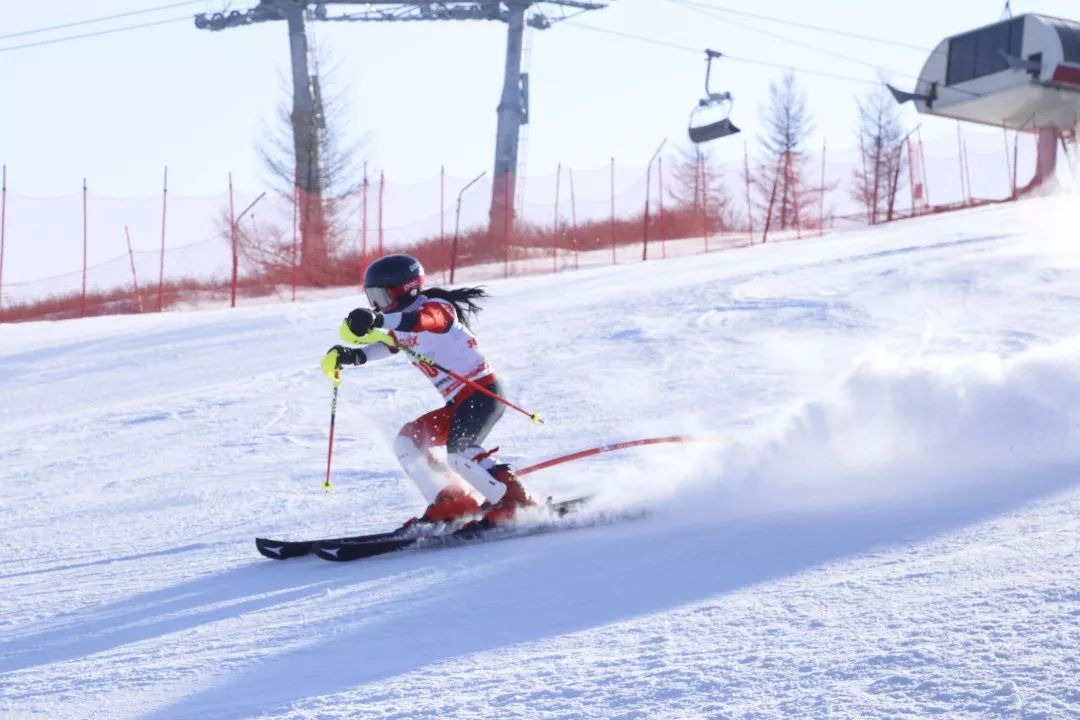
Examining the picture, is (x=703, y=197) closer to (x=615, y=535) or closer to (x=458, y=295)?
(x=458, y=295)

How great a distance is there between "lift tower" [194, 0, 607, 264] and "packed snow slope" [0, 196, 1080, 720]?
54.2 ft

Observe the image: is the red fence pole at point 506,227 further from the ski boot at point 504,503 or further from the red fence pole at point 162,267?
the ski boot at point 504,503

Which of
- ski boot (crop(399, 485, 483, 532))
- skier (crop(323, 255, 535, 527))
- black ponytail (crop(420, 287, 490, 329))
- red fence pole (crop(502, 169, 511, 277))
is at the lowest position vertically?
ski boot (crop(399, 485, 483, 532))

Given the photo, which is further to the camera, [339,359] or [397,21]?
[397,21]

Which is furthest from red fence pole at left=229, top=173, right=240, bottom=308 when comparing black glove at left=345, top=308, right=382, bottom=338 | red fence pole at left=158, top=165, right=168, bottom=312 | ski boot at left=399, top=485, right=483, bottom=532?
black glove at left=345, top=308, right=382, bottom=338

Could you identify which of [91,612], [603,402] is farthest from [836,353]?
[91,612]

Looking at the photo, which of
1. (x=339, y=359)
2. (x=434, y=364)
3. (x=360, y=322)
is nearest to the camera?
(x=360, y=322)

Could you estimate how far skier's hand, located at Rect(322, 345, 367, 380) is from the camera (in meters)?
6.08

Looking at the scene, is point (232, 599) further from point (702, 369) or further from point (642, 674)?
point (702, 369)

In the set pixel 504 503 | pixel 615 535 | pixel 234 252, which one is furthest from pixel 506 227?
pixel 615 535

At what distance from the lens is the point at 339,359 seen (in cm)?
609

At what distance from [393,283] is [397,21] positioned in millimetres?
28809

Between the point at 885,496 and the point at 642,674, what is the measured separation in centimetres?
256

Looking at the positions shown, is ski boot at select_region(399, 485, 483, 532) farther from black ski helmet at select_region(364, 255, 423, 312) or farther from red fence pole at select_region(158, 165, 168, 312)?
red fence pole at select_region(158, 165, 168, 312)
